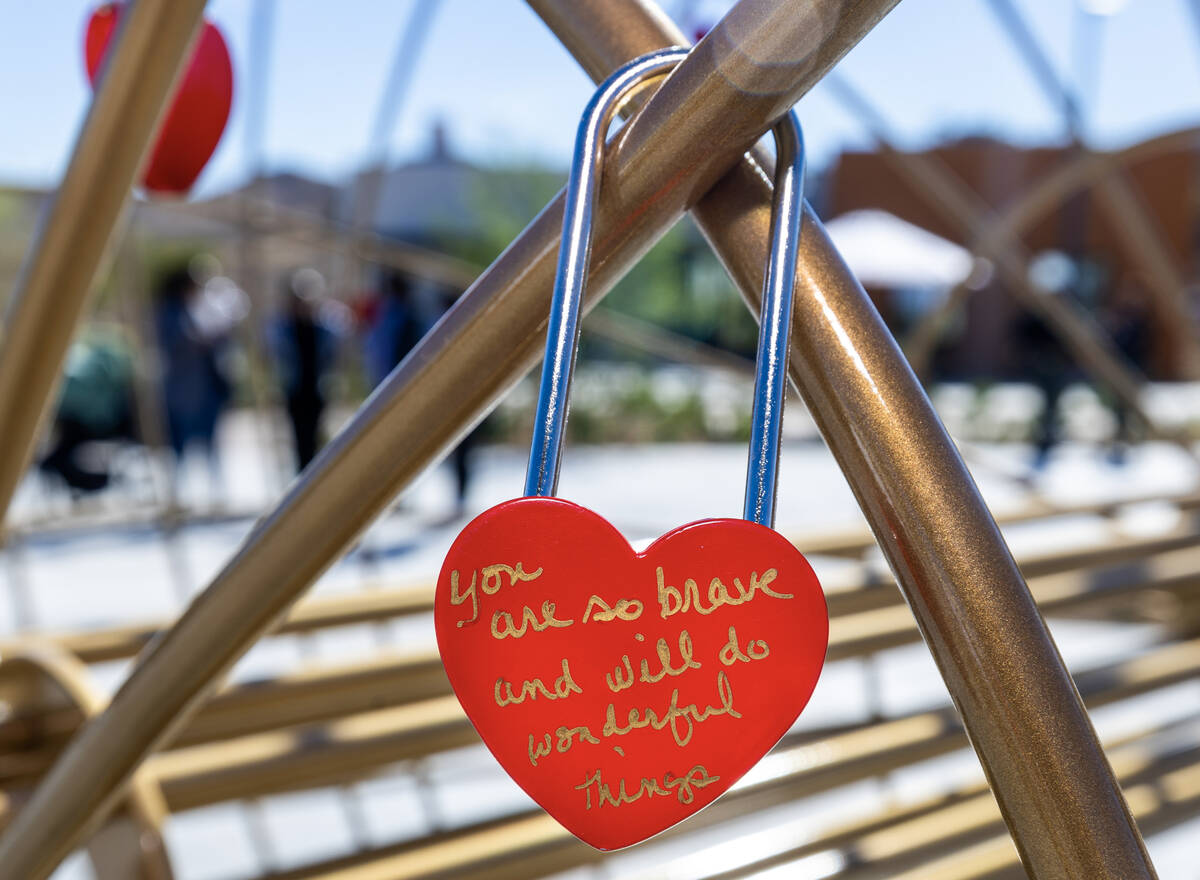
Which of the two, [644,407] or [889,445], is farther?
[644,407]

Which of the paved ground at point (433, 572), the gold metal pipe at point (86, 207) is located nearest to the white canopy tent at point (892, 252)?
the paved ground at point (433, 572)

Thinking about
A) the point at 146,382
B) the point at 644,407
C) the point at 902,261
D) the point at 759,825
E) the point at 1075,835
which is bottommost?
the point at 1075,835

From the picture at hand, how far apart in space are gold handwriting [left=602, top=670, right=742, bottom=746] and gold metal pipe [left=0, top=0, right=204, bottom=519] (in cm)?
32

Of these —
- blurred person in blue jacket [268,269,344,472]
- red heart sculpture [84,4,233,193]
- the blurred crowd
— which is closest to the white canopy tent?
the blurred crowd

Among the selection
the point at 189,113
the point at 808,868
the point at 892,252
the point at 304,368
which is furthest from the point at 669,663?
the point at 892,252

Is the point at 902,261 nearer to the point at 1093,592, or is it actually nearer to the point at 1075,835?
the point at 1093,592

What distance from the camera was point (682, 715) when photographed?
27 cm

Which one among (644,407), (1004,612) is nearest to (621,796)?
(1004,612)

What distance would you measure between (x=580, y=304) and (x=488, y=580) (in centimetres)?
7

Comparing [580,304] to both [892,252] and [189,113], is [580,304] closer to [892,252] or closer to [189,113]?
[189,113]

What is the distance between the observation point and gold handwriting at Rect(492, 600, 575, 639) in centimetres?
27

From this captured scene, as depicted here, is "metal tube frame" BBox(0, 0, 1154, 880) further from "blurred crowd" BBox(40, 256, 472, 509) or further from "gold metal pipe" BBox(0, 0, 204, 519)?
"blurred crowd" BBox(40, 256, 472, 509)

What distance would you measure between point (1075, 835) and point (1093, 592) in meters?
1.24

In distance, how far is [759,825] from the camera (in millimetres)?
1403
